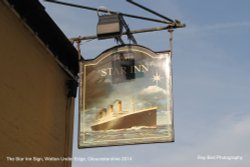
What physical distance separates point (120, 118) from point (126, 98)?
1.29 ft

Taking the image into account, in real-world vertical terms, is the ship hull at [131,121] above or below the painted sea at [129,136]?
above

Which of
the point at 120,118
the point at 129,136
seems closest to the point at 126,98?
the point at 120,118

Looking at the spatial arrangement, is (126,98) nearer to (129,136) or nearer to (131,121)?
(131,121)

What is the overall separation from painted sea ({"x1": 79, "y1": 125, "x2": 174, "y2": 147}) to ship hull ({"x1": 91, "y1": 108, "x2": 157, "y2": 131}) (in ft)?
0.23

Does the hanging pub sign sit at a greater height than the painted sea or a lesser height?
greater

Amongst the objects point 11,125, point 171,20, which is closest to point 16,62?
point 11,125

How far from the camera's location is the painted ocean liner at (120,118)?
859 centimetres

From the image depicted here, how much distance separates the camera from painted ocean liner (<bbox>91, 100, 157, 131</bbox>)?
28.2 ft

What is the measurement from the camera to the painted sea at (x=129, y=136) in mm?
8391

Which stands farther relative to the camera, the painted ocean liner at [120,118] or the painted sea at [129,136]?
the painted ocean liner at [120,118]

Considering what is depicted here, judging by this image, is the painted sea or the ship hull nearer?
the painted sea

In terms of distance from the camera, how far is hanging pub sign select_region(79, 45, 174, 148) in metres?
8.54

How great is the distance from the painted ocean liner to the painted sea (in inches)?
3.3

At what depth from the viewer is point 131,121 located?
864 centimetres
